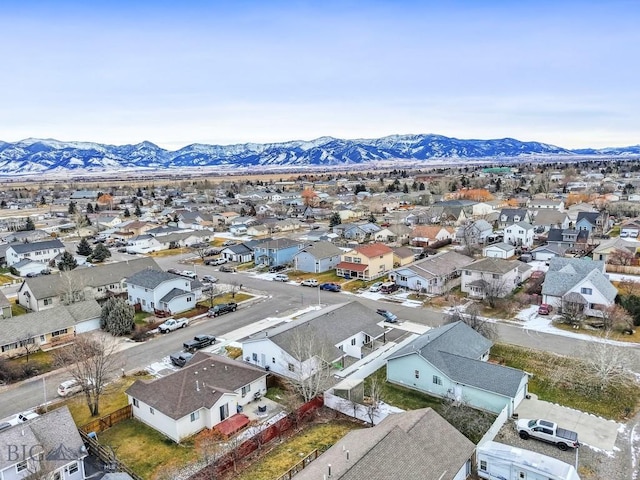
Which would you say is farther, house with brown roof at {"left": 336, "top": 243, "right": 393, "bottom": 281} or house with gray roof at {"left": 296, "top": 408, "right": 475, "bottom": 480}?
house with brown roof at {"left": 336, "top": 243, "right": 393, "bottom": 281}

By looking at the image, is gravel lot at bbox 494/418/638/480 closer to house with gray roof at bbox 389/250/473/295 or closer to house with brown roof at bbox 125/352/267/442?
house with brown roof at bbox 125/352/267/442

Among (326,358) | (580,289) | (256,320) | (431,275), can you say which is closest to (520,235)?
(431,275)

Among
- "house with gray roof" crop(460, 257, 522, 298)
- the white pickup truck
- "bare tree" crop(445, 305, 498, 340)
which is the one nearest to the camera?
"bare tree" crop(445, 305, 498, 340)

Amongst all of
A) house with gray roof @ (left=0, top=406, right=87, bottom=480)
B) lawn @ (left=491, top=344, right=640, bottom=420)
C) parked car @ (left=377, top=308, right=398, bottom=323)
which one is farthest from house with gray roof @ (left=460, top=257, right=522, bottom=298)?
house with gray roof @ (left=0, top=406, right=87, bottom=480)

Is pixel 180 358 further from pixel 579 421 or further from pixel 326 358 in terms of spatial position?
pixel 579 421

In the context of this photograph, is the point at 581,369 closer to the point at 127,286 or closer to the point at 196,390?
A: the point at 196,390

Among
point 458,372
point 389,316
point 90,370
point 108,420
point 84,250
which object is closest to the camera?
point 108,420
